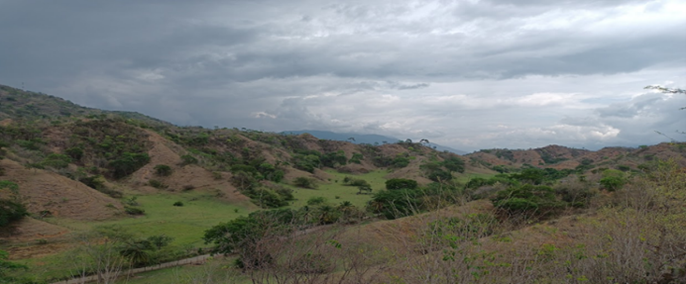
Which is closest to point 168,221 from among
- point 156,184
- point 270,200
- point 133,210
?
point 133,210

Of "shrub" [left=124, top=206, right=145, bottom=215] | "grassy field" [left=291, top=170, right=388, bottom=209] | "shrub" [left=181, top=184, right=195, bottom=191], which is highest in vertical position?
"shrub" [left=181, top=184, right=195, bottom=191]

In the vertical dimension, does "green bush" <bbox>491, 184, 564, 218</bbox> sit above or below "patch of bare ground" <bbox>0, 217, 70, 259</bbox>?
above

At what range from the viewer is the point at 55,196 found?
25.3 meters

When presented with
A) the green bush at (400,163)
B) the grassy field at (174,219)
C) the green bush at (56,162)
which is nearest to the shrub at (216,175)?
the grassy field at (174,219)

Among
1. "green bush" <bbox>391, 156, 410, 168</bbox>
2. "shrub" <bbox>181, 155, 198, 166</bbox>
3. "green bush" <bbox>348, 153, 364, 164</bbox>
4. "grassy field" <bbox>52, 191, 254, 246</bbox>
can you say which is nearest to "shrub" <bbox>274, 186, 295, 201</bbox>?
"grassy field" <bbox>52, 191, 254, 246</bbox>

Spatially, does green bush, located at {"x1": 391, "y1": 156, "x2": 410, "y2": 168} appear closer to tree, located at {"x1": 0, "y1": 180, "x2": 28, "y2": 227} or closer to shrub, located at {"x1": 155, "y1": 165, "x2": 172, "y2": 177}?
shrub, located at {"x1": 155, "y1": 165, "x2": 172, "y2": 177}

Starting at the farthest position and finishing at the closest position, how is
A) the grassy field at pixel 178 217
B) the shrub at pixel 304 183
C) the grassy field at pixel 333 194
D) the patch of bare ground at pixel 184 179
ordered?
the shrub at pixel 304 183, the grassy field at pixel 333 194, the patch of bare ground at pixel 184 179, the grassy field at pixel 178 217

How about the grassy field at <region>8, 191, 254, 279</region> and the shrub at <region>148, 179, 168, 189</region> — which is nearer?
the grassy field at <region>8, 191, 254, 279</region>

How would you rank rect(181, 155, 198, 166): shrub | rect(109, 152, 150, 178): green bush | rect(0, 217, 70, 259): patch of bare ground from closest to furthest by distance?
1. rect(0, 217, 70, 259): patch of bare ground
2. rect(109, 152, 150, 178): green bush
3. rect(181, 155, 198, 166): shrub

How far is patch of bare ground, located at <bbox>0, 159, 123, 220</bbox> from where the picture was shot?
24406mm

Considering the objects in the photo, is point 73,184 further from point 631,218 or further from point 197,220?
point 631,218

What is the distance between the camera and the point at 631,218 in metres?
9.72

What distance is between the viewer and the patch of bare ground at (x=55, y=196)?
24.4 meters

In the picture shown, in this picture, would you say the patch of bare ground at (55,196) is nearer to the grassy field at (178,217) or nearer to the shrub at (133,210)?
the shrub at (133,210)
